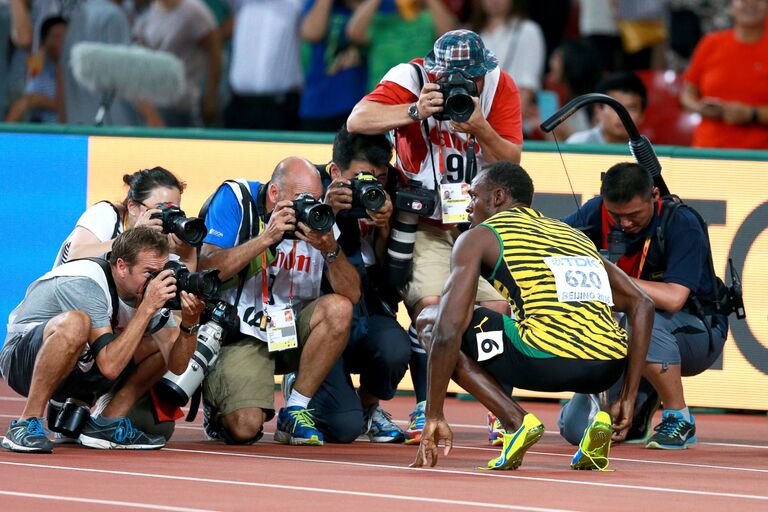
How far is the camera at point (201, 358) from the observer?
288 inches

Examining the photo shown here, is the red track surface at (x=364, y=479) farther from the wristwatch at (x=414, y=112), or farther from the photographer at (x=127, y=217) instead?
the wristwatch at (x=414, y=112)

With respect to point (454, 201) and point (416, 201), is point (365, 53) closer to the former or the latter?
point (454, 201)

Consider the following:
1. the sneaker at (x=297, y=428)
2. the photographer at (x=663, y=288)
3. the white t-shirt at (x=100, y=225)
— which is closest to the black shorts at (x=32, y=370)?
the white t-shirt at (x=100, y=225)

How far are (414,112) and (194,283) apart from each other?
1.48 metres

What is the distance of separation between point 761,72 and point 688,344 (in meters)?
3.70

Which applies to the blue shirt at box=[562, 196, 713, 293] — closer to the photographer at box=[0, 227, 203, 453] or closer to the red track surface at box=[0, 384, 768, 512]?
the red track surface at box=[0, 384, 768, 512]

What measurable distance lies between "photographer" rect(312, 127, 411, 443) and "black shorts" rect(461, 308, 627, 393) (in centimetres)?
113

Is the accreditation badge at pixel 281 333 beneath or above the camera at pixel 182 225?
beneath

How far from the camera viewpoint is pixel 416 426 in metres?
7.87

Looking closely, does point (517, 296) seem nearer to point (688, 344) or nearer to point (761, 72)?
point (688, 344)

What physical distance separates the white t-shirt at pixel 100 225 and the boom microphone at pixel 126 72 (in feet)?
Result: 13.5

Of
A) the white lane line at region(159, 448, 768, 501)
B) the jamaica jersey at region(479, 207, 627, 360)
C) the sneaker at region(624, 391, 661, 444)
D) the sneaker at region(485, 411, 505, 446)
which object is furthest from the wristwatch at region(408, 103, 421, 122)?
the sneaker at region(624, 391, 661, 444)

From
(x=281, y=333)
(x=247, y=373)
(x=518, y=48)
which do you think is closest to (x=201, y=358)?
(x=247, y=373)

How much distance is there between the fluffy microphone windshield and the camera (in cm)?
1197
